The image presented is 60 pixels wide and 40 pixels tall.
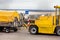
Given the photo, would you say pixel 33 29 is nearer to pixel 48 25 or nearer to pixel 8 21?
pixel 48 25

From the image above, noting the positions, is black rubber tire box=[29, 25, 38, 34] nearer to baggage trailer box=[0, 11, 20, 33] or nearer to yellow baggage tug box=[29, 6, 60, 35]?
yellow baggage tug box=[29, 6, 60, 35]

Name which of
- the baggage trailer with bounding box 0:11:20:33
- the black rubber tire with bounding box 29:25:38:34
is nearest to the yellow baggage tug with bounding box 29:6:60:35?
the black rubber tire with bounding box 29:25:38:34

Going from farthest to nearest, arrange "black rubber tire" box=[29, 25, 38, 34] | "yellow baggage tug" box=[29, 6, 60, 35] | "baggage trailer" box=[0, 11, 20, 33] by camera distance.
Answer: "baggage trailer" box=[0, 11, 20, 33] < "black rubber tire" box=[29, 25, 38, 34] < "yellow baggage tug" box=[29, 6, 60, 35]

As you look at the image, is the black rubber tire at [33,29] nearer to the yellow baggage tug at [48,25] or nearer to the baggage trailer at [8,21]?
the yellow baggage tug at [48,25]

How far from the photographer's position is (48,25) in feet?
56.5

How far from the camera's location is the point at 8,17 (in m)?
19.3

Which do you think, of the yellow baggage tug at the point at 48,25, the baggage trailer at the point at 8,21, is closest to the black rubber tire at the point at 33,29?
the yellow baggage tug at the point at 48,25

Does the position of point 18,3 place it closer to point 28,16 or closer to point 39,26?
point 28,16

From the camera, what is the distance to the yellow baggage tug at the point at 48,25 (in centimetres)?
1700

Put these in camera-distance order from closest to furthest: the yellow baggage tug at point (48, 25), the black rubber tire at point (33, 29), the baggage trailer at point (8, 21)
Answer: the yellow baggage tug at point (48, 25) → the black rubber tire at point (33, 29) → the baggage trailer at point (8, 21)

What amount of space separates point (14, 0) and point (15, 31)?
9307mm

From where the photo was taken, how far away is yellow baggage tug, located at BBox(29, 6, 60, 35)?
669 inches

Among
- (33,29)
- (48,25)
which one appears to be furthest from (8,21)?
(48,25)

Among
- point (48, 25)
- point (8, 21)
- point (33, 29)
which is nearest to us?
point (48, 25)
